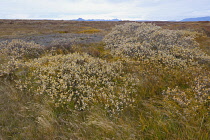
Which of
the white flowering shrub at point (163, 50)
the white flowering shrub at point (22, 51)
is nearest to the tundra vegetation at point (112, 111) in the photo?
the white flowering shrub at point (163, 50)

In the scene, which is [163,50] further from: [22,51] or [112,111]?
[22,51]

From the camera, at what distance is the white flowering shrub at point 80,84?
4782 mm

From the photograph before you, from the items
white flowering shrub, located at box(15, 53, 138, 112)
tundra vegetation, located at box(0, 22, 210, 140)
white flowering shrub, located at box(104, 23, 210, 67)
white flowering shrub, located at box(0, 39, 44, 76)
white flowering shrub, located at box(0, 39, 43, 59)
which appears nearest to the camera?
tundra vegetation, located at box(0, 22, 210, 140)

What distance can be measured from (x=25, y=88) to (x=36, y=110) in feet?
5.96

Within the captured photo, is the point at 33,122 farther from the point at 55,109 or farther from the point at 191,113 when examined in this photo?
the point at 191,113

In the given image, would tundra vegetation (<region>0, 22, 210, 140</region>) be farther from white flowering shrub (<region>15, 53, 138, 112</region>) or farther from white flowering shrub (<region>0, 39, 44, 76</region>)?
white flowering shrub (<region>0, 39, 44, 76</region>)

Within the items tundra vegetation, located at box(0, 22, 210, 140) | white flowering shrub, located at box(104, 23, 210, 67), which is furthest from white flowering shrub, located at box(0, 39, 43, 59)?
white flowering shrub, located at box(104, 23, 210, 67)

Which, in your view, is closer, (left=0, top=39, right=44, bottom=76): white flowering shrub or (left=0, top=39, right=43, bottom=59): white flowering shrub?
(left=0, top=39, right=44, bottom=76): white flowering shrub

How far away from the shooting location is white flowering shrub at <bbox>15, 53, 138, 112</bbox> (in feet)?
15.7

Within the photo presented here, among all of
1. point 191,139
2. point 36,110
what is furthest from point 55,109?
point 191,139

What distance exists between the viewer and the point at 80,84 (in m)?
5.66

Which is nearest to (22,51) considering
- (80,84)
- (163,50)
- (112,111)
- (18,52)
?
(18,52)

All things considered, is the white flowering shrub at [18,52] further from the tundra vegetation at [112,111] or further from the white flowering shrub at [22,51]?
the tundra vegetation at [112,111]

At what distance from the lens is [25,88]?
589cm
